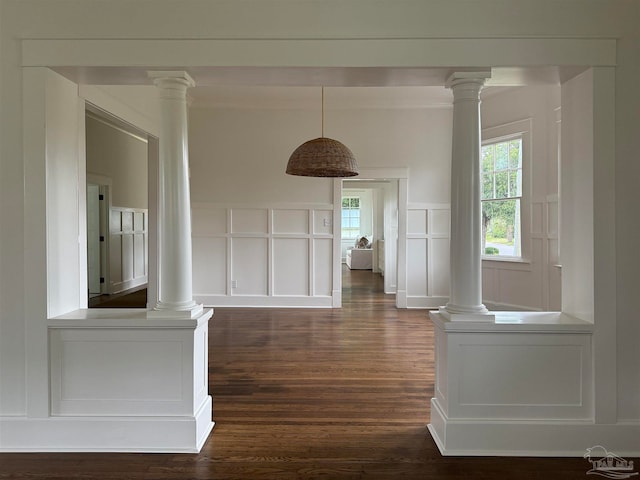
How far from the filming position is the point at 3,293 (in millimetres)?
2439

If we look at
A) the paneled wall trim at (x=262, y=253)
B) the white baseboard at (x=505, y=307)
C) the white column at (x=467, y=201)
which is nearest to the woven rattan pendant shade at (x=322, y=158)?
the white column at (x=467, y=201)

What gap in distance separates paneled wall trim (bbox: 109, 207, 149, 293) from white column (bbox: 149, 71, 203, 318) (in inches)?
224

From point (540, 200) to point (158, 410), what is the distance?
5358mm

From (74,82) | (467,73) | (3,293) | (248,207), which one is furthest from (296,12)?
(248,207)

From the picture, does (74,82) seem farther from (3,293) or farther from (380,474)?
(380,474)

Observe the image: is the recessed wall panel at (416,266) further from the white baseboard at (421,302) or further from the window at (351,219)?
the window at (351,219)

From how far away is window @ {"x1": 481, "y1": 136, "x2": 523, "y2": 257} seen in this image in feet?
19.5

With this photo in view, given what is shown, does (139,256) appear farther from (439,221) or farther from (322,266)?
(439,221)

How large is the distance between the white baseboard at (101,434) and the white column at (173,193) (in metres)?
0.68

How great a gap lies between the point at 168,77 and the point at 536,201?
5101 millimetres

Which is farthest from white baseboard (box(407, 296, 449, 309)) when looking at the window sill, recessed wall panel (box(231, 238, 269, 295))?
recessed wall panel (box(231, 238, 269, 295))

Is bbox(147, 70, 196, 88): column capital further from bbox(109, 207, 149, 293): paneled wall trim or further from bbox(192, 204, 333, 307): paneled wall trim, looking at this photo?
bbox(109, 207, 149, 293): paneled wall trim

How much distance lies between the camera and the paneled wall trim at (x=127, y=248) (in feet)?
26.1

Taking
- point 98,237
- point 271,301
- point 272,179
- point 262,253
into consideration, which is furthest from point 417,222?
point 98,237
